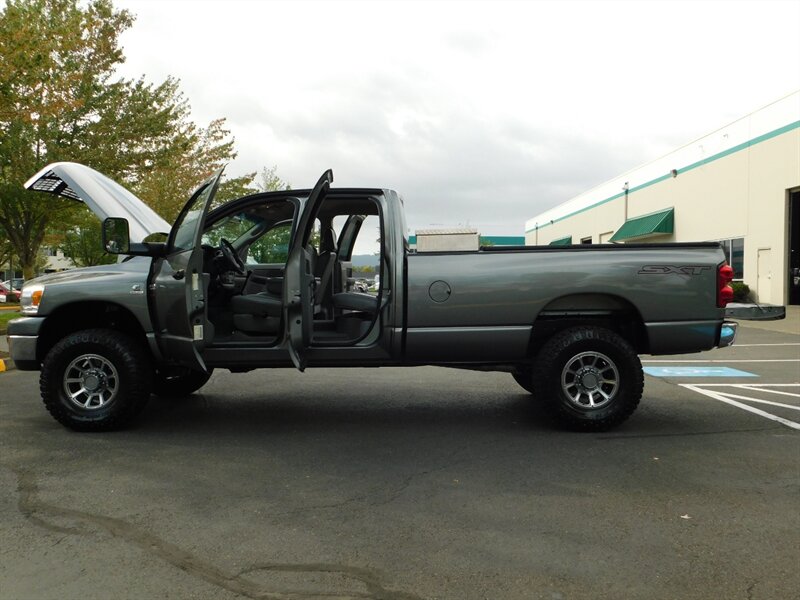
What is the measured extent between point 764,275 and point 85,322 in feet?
77.1

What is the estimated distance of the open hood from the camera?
5598mm

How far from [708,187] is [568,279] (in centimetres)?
2528

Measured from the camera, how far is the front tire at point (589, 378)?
5.52m

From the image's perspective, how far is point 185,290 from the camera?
527 cm

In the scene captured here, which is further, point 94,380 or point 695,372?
point 695,372

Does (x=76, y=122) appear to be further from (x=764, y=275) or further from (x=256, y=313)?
(x=764, y=275)

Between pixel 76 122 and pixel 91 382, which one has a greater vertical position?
pixel 76 122

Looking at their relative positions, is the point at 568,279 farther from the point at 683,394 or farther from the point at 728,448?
the point at 683,394

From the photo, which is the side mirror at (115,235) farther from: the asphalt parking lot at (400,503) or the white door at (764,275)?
the white door at (764,275)

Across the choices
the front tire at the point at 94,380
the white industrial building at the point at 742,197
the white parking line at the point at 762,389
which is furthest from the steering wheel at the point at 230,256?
the white industrial building at the point at 742,197

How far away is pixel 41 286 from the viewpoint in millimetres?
5637

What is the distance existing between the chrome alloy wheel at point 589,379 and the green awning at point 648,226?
2754 centimetres

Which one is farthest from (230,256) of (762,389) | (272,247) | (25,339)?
(762,389)

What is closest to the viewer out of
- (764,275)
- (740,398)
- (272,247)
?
(272,247)
